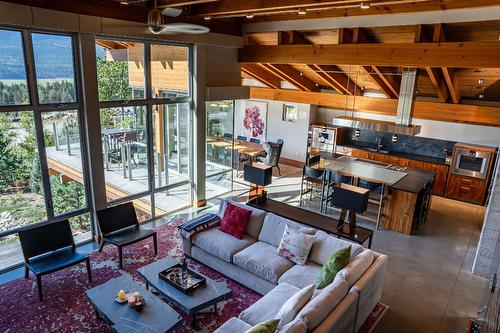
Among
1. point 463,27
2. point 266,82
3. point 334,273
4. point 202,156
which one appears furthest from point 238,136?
point 334,273

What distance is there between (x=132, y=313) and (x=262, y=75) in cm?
871

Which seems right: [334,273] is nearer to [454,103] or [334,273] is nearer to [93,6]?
[93,6]

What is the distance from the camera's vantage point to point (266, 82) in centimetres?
1112

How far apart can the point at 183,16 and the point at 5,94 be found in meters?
3.16

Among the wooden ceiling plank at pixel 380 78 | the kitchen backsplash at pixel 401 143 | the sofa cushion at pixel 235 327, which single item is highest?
the wooden ceiling plank at pixel 380 78

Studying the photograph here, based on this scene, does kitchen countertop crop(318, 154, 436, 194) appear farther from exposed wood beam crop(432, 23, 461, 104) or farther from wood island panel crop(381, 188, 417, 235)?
exposed wood beam crop(432, 23, 461, 104)

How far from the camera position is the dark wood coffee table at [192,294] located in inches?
153

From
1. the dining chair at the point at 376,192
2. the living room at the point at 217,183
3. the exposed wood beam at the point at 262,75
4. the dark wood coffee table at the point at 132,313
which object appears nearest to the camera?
the dark wood coffee table at the point at 132,313

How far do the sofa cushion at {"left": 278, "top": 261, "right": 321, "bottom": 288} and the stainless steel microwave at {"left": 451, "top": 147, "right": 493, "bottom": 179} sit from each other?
5.96 metres

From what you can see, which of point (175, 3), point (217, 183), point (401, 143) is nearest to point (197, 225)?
point (217, 183)

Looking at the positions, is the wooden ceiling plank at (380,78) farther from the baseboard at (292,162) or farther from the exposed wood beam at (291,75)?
the baseboard at (292,162)

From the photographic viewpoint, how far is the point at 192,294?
4047 mm

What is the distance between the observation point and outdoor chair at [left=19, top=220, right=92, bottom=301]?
15.2 feet

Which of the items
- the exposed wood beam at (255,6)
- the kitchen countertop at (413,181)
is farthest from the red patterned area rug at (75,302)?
the exposed wood beam at (255,6)
